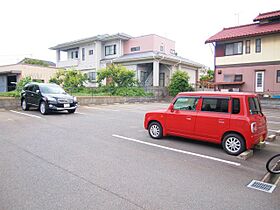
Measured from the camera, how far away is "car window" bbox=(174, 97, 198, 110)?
6153 millimetres

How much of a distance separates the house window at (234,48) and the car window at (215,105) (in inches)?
686

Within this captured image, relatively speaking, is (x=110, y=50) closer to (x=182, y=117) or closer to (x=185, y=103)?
(x=185, y=103)

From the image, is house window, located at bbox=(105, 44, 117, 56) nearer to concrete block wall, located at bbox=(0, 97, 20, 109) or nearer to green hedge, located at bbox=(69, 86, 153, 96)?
green hedge, located at bbox=(69, 86, 153, 96)

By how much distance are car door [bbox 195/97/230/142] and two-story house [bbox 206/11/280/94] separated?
641 inches

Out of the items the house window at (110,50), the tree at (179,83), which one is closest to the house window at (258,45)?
the tree at (179,83)

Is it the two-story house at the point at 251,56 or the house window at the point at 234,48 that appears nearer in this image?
the two-story house at the point at 251,56

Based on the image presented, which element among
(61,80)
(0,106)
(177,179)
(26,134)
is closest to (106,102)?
(61,80)

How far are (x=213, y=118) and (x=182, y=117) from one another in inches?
35.6

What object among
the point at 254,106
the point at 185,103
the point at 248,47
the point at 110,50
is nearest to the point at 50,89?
the point at 185,103

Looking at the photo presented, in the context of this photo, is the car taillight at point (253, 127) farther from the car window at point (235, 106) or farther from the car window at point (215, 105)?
the car window at point (215, 105)

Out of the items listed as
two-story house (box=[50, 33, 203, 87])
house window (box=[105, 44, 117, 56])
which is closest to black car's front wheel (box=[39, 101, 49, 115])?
two-story house (box=[50, 33, 203, 87])

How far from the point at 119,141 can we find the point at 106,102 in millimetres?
13285

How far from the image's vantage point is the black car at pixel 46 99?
37.1 ft

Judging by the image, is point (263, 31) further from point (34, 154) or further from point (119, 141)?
point (34, 154)
